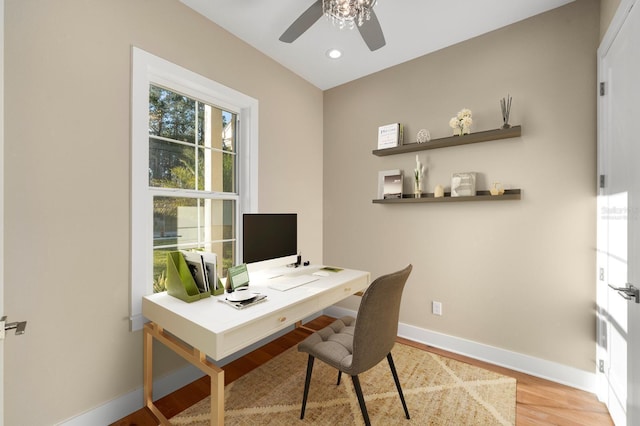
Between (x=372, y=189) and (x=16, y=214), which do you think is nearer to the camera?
(x=16, y=214)

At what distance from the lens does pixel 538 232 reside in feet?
7.08

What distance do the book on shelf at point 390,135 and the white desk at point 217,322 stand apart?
1491 millimetres

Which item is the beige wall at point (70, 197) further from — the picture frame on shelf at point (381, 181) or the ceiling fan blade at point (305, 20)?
the picture frame on shelf at point (381, 181)

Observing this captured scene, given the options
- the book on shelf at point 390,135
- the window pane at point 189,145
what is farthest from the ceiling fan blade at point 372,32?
the window pane at point 189,145

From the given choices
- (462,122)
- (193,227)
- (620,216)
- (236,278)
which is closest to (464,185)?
(462,122)

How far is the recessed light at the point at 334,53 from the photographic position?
2.56 meters

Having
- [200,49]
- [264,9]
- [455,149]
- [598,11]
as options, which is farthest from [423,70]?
[200,49]

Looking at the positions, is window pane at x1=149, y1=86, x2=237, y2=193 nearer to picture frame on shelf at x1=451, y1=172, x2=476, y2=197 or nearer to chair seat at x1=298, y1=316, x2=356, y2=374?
chair seat at x1=298, y1=316, x2=356, y2=374

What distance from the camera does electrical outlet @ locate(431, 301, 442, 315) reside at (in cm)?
260

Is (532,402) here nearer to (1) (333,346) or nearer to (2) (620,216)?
(2) (620,216)

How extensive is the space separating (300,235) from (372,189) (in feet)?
3.01

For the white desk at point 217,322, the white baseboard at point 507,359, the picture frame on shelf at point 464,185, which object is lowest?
the white baseboard at point 507,359

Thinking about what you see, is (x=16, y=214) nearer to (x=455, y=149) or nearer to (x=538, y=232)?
(x=455, y=149)

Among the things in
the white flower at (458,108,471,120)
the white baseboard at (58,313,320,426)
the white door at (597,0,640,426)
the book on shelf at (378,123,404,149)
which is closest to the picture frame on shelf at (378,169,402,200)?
the book on shelf at (378,123,404,149)
